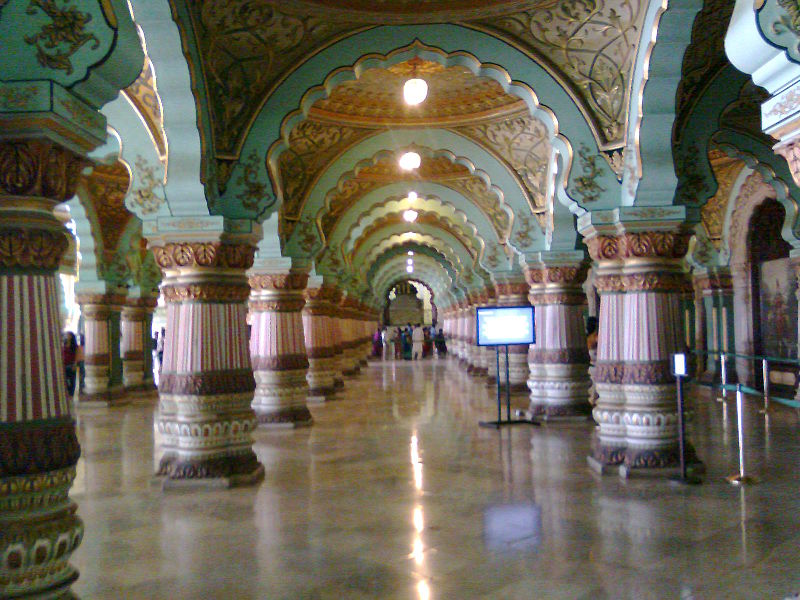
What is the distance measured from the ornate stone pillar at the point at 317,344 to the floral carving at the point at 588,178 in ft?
29.1

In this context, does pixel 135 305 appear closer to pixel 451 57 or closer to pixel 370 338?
pixel 451 57

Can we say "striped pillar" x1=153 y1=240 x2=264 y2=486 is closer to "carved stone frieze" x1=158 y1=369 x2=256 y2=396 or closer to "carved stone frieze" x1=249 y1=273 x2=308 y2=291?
"carved stone frieze" x1=158 y1=369 x2=256 y2=396

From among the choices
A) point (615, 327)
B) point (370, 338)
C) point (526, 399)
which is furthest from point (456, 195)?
point (370, 338)

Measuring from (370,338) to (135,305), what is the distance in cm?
2018

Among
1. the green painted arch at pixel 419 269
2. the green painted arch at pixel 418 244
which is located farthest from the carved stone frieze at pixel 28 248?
the green painted arch at pixel 419 269

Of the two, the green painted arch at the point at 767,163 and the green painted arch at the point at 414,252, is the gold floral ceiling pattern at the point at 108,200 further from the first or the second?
the green painted arch at the point at 414,252

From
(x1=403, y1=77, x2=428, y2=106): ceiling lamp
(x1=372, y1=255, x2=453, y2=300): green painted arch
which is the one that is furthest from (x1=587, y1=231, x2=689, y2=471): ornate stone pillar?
(x1=372, y1=255, x2=453, y2=300): green painted arch

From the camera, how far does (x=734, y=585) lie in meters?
3.98

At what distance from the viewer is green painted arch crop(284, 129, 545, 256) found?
36.3 ft

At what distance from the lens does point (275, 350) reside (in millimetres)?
10859

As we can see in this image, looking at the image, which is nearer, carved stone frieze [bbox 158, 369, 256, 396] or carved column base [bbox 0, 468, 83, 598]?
carved column base [bbox 0, 468, 83, 598]

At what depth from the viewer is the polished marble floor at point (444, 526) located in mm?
4121

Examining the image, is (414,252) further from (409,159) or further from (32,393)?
(32,393)

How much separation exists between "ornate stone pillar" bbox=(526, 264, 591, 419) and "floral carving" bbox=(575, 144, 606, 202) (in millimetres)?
3845
